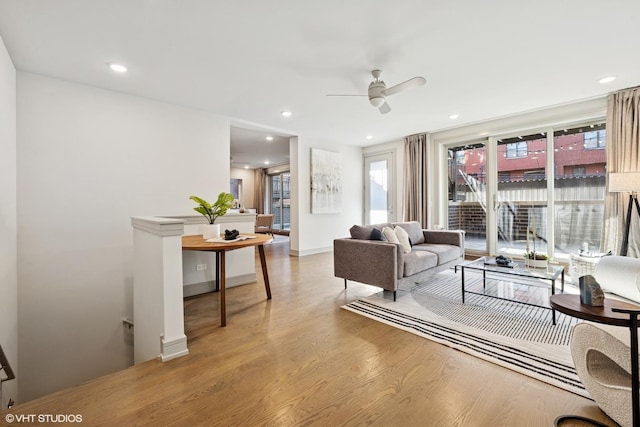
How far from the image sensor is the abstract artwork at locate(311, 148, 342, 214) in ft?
19.5

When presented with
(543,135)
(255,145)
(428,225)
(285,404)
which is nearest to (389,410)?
(285,404)

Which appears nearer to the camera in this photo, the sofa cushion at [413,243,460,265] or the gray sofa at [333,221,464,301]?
the gray sofa at [333,221,464,301]

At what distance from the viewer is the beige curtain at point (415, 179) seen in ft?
18.9

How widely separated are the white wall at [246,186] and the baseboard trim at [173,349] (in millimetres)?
8944

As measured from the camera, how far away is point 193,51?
259 cm

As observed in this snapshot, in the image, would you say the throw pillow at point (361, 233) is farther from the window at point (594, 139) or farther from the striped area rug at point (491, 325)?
the window at point (594, 139)

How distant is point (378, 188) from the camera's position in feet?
22.6

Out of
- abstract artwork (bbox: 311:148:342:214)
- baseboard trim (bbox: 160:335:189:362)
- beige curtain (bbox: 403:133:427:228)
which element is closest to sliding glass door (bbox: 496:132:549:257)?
beige curtain (bbox: 403:133:427:228)

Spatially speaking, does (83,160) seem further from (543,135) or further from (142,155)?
(543,135)

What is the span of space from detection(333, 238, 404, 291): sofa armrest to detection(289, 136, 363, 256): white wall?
243 cm

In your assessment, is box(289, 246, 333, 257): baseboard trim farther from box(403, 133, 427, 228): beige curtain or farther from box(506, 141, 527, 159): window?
box(506, 141, 527, 159): window

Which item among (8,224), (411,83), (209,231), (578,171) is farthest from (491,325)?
(8,224)

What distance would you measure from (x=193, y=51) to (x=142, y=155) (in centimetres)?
171

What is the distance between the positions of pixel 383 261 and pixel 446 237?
6.07ft
